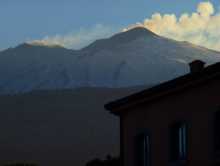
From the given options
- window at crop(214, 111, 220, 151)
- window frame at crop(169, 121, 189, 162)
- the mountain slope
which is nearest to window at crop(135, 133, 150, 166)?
window frame at crop(169, 121, 189, 162)

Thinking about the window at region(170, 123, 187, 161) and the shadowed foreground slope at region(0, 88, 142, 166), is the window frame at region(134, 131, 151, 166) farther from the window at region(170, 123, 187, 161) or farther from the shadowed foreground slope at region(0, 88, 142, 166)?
the shadowed foreground slope at region(0, 88, 142, 166)

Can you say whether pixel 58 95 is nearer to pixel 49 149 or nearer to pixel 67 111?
pixel 67 111

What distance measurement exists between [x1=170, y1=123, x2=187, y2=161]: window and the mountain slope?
110m

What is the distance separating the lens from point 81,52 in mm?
168750

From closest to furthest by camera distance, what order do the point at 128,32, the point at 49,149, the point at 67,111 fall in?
the point at 49,149 < the point at 67,111 < the point at 128,32

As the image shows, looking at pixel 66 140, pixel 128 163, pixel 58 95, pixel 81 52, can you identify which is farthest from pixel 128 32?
pixel 128 163

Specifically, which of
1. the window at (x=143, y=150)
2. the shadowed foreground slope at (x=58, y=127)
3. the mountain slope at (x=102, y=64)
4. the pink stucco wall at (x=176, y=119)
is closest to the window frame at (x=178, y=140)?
the pink stucco wall at (x=176, y=119)

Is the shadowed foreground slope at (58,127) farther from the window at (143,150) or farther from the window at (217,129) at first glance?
the window at (217,129)

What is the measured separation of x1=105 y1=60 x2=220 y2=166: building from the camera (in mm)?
25625

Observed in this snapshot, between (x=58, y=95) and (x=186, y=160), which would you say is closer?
(x=186, y=160)

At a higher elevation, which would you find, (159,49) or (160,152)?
(159,49)

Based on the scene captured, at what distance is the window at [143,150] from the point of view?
96.2 feet

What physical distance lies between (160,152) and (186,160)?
184 centimetres

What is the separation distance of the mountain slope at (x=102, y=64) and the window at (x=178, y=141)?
362 ft
